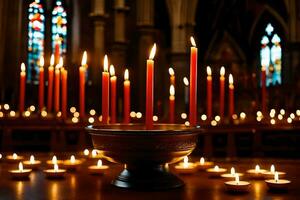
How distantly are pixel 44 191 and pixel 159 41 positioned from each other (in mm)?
18245

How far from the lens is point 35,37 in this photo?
54.6ft

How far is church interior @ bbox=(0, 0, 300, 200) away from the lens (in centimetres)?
182

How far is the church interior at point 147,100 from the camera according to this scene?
5.97 feet

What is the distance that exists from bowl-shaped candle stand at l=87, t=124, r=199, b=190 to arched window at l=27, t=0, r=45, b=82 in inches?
588

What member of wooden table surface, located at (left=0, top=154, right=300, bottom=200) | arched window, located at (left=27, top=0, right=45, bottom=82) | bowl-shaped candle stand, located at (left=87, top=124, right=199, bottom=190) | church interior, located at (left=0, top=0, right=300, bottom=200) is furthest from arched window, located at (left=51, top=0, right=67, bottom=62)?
bowl-shaped candle stand, located at (left=87, top=124, right=199, bottom=190)

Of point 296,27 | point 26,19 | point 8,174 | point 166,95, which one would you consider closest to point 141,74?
point 166,95

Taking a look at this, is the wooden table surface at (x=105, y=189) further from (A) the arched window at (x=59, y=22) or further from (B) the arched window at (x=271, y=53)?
(B) the arched window at (x=271, y=53)

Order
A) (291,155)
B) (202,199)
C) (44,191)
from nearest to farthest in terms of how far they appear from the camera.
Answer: (202,199)
(44,191)
(291,155)

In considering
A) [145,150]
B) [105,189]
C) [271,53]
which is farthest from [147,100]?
[271,53]

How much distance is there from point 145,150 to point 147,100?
0.23m

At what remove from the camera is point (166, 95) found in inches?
750

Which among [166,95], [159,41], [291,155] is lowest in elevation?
[291,155]

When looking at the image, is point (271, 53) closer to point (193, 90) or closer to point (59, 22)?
point (59, 22)

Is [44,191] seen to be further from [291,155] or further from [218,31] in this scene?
[218,31]
